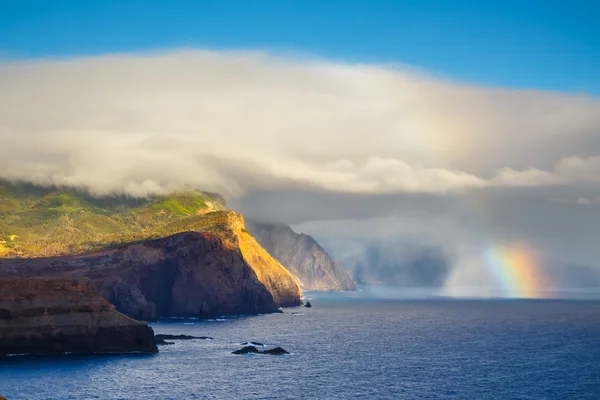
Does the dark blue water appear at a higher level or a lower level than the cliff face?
lower

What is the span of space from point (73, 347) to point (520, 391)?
297ft

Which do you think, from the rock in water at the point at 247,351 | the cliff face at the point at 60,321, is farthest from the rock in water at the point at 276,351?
the cliff face at the point at 60,321

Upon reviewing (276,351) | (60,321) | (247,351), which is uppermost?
(60,321)

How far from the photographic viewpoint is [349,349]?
181875 millimetres

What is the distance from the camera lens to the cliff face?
485 feet

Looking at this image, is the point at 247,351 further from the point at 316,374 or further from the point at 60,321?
the point at 60,321

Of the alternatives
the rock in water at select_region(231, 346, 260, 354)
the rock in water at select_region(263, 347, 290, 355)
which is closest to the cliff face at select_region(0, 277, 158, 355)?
the rock in water at select_region(231, 346, 260, 354)

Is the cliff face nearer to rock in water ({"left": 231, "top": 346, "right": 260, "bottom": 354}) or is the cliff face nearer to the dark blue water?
the dark blue water

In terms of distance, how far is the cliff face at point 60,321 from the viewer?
147875 millimetres

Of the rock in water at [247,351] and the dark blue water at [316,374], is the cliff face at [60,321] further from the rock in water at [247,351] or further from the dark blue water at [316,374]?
the rock in water at [247,351]

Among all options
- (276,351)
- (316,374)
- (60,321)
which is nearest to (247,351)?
(276,351)

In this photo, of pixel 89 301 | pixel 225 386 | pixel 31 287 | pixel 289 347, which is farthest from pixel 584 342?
pixel 31 287

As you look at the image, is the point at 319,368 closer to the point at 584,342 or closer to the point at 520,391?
the point at 520,391

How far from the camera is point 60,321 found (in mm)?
150500
